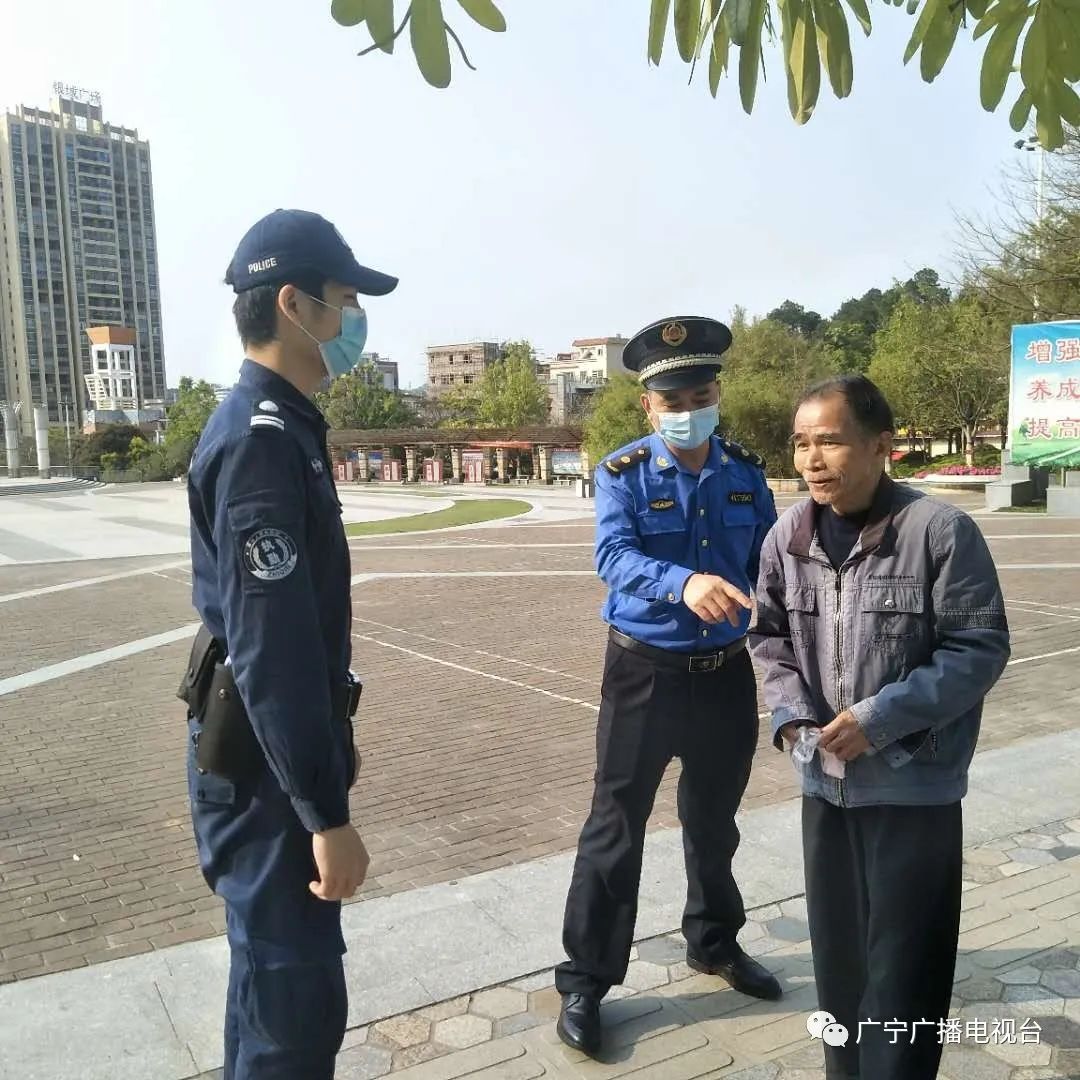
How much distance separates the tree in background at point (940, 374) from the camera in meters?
35.1

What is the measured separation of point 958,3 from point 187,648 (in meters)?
8.01

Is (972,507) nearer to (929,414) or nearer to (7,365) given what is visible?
(929,414)

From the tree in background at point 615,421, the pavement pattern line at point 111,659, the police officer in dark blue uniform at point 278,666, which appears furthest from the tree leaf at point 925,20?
the tree in background at point 615,421

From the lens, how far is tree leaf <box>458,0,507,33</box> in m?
1.83

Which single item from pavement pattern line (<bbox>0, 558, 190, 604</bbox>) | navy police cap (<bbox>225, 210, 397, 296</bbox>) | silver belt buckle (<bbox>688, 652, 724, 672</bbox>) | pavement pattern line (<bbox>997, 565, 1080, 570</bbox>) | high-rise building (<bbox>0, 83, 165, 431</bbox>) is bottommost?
pavement pattern line (<bbox>997, 565, 1080, 570</bbox>)

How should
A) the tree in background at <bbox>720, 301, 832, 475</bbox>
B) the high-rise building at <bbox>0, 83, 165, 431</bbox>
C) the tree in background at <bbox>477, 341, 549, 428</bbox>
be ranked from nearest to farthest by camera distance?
the tree in background at <bbox>720, 301, 832, 475</bbox> < the tree in background at <bbox>477, 341, 549, 428</bbox> < the high-rise building at <bbox>0, 83, 165, 431</bbox>

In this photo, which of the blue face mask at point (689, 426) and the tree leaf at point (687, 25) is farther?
the blue face mask at point (689, 426)

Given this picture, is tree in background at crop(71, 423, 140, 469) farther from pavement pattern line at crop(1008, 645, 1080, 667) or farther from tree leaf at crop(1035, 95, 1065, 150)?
tree leaf at crop(1035, 95, 1065, 150)

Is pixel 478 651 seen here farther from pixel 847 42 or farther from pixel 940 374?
pixel 940 374

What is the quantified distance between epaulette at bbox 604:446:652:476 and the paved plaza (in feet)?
A: 5.20

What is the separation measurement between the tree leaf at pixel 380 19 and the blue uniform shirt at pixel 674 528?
56.2 inches

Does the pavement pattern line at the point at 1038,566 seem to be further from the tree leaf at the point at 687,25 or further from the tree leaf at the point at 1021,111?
the tree leaf at the point at 687,25

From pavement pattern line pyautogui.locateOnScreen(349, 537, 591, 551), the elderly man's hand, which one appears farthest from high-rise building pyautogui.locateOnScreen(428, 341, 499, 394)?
the elderly man's hand

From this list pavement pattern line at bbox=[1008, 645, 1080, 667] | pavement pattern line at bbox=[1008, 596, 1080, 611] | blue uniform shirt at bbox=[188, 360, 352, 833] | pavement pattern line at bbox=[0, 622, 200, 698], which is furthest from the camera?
pavement pattern line at bbox=[1008, 596, 1080, 611]
